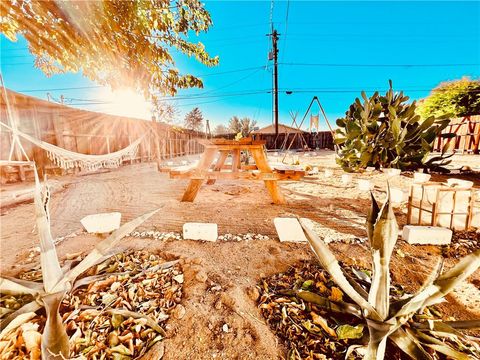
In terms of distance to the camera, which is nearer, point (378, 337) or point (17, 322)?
point (378, 337)

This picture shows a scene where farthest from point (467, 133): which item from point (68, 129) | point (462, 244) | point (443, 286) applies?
point (68, 129)

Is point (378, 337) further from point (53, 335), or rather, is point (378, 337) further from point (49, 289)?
point (49, 289)

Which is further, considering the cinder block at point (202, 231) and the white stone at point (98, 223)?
the white stone at point (98, 223)

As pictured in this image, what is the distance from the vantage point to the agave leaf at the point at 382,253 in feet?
2.73

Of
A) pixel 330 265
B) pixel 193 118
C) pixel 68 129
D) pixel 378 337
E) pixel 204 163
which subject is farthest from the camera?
pixel 193 118

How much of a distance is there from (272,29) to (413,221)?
58.6 feet

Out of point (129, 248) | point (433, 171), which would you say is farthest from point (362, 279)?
point (433, 171)

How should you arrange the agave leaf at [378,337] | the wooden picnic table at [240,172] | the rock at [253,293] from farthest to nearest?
the wooden picnic table at [240,172] → the rock at [253,293] → the agave leaf at [378,337]

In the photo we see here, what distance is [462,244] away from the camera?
1848 mm

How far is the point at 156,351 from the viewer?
35.6 inches

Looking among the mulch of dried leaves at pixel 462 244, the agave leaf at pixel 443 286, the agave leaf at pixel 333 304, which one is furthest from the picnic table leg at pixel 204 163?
the mulch of dried leaves at pixel 462 244

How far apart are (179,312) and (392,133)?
5366mm

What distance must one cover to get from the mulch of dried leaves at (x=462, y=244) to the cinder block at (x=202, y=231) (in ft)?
6.76

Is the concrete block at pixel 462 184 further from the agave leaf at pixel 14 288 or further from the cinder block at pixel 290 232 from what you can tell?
the agave leaf at pixel 14 288
